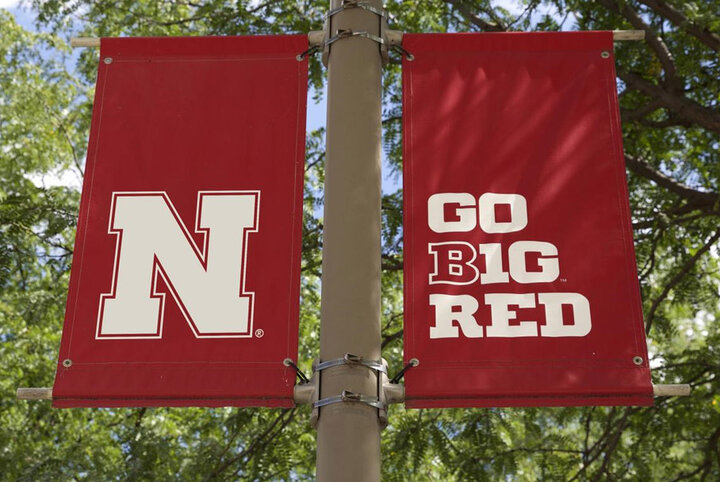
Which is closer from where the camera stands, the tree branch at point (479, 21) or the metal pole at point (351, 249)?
the metal pole at point (351, 249)

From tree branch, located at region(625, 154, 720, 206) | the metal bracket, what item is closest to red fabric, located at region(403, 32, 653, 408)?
the metal bracket

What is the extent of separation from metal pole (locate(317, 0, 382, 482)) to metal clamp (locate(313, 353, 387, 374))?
0.06 feet

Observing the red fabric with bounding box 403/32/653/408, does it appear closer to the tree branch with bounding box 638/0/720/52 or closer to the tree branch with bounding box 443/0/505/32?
the tree branch with bounding box 638/0/720/52

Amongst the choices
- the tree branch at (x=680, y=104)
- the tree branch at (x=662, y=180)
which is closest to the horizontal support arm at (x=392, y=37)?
the tree branch at (x=680, y=104)

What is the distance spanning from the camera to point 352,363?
321 centimetres

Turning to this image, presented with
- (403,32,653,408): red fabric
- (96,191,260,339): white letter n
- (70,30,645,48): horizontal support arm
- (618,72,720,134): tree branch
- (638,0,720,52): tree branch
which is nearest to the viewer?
(403,32,653,408): red fabric

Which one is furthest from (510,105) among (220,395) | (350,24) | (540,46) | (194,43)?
(220,395)

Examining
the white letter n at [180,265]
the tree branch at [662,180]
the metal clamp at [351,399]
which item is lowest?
the metal clamp at [351,399]

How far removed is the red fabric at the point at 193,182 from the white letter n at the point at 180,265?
0.03 metres

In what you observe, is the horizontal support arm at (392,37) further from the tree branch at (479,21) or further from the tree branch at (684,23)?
the tree branch at (479,21)

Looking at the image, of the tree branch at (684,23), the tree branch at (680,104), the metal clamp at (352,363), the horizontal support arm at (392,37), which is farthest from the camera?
the tree branch at (680,104)

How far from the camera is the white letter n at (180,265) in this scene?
3631 millimetres

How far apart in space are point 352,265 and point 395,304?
319 inches

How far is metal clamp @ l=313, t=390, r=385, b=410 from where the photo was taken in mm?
3135
